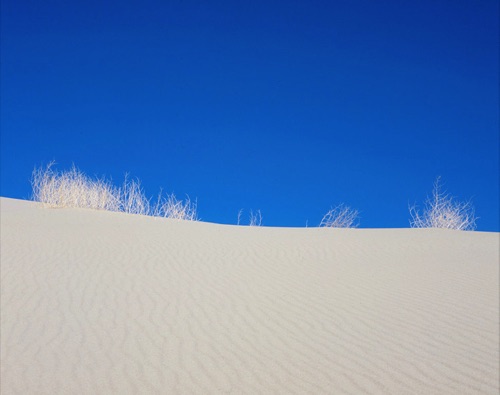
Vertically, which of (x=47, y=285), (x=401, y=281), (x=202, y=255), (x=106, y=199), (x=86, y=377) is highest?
(x=106, y=199)

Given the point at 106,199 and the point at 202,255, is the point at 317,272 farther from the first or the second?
the point at 106,199

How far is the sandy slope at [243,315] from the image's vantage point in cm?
532

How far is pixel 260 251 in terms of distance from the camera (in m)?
11.9

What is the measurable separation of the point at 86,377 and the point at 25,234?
327 inches

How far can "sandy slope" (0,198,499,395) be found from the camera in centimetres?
532

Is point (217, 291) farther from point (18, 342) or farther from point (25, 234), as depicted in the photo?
point (25, 234)

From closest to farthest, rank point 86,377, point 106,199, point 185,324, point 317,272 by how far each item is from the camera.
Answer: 1. point 86,377
2. point 185,324
3. point 317,272
4. point 106,199

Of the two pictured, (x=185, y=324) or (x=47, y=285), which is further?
(x=47, y=285)

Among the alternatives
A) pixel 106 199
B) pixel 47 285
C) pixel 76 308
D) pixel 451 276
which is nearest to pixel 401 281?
pixel 451 276

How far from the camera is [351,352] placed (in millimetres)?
5949

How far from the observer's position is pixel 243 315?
24.3 ft

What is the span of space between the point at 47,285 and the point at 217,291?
291cm

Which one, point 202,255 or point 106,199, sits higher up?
point 106,199

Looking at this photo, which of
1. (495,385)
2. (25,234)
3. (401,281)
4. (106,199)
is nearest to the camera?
(495,385)
